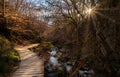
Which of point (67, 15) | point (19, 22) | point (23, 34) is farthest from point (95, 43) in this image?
point (23, 34)

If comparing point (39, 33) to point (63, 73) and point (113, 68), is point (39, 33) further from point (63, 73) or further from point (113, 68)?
point (113, 68)

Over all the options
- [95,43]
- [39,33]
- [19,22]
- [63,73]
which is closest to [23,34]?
[19,22]

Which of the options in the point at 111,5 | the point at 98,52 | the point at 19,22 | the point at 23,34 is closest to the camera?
the point at 111,5

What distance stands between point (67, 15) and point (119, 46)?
12.4 m

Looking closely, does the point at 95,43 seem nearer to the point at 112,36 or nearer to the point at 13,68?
the point at 112,36

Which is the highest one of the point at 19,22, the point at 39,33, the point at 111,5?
the point at 111,5

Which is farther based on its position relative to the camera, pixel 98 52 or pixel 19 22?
pixel 19 22

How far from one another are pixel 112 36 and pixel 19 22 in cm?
1962

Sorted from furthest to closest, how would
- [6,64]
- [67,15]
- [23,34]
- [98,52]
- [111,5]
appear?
[23,34], [67,15], [6,64], [98,52], [111,5]

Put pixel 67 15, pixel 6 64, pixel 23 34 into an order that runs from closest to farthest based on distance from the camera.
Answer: pixel 6 64 < pixel 67 15 < pixel 23 34

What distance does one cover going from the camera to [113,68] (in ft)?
21.7

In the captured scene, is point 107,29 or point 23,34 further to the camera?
point 23,34

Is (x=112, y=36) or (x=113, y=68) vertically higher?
(x=112, y=36)

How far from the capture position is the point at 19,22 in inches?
992
